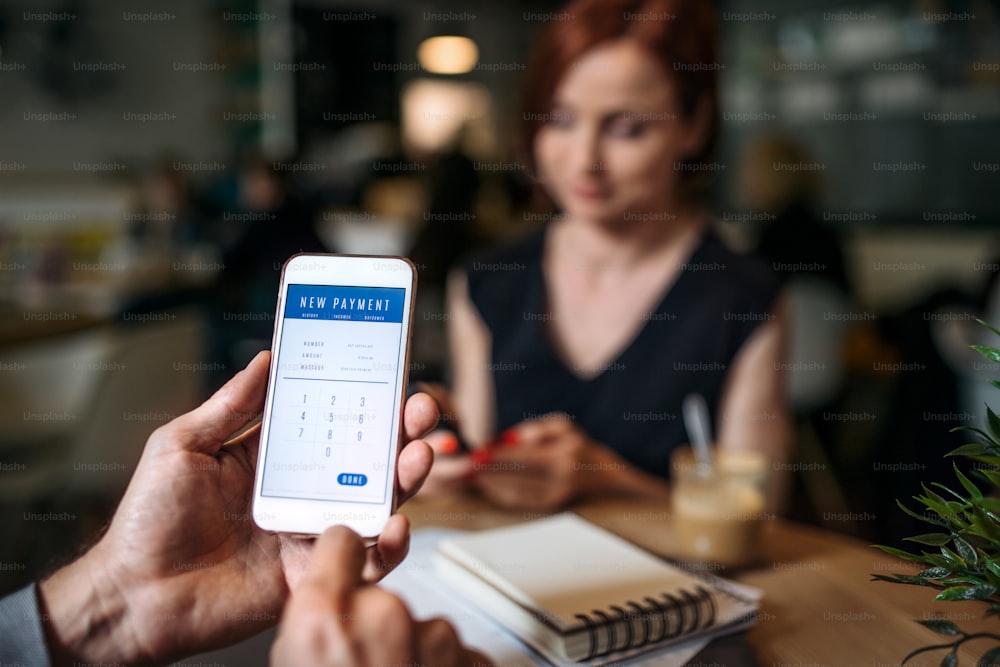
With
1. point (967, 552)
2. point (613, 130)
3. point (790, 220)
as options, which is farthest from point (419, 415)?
point (790, 220)

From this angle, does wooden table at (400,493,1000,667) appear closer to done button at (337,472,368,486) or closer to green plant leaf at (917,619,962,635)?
green plant leaf at (917,619,962,635)

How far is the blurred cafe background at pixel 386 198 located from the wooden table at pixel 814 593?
0.09 meters

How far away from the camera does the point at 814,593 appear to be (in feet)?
2.58

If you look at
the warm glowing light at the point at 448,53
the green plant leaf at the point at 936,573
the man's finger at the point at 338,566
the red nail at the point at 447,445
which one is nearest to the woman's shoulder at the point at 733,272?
the red nail at the point at 447,445

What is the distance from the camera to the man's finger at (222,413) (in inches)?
22.0

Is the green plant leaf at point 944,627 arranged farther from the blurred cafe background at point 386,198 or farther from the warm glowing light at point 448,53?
the warm glowing light at point 448,53

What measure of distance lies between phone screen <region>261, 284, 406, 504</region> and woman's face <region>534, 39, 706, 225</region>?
2.52 feet

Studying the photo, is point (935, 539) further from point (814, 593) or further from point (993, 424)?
point (814, 593)

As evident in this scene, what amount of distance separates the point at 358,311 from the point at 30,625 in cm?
31

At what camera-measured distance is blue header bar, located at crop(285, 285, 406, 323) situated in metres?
0.59

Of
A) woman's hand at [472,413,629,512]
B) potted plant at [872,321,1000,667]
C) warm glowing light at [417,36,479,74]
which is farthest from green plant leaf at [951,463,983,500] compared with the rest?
warm glowing light at [417,36,479,74]

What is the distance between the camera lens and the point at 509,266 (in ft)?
5.11

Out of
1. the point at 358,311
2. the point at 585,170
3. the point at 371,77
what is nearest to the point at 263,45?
the point at 371,77

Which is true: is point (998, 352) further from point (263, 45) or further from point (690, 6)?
point (263, 45)
